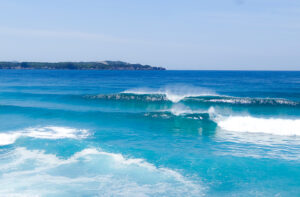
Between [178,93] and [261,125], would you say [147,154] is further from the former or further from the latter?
[178,93]

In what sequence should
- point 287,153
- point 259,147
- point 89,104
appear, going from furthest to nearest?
point 89,104, point 259,147, point 287,153

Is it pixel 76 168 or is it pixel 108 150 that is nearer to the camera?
pixel 76 168

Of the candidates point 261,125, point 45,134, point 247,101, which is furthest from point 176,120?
point 247,101

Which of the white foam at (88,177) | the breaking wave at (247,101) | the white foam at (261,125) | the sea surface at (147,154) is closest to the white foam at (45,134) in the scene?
the sea surface at (147,154)

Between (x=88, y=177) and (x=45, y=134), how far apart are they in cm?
767

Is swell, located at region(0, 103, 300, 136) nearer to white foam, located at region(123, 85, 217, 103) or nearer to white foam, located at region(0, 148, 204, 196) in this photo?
white foam, located at region(0, 148, 204, 196)

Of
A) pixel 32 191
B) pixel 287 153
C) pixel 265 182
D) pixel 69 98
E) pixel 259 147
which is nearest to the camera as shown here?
pixel 32 191

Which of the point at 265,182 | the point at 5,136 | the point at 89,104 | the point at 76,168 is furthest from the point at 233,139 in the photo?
the point at 89,104

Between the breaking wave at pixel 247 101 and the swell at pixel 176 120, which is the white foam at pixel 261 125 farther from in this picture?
the breaking wave at pixel 247 101

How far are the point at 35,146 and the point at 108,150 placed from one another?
393 cm

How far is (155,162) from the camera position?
40.0 feet

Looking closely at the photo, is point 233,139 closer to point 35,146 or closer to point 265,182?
point 265,182

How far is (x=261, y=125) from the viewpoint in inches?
778

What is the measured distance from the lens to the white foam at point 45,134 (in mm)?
16016
